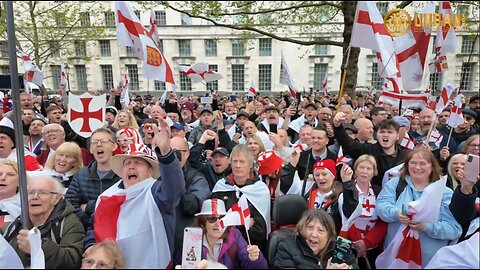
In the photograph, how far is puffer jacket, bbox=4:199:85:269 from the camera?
Answer: 2281 mm

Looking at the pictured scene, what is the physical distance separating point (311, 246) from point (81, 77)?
40.5 metres

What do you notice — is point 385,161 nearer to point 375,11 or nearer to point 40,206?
point 375,11

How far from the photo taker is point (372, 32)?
471cm

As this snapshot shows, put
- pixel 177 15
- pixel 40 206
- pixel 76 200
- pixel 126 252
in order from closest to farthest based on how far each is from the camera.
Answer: pixel 126 252 < pixel 40 206 < pixel 76 200 < pixel 177 15

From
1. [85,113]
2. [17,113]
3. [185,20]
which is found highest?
[185,20]

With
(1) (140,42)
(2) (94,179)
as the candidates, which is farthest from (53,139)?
(1) (140,42)

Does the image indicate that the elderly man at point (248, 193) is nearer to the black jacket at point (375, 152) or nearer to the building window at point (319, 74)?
the black jacket at point (375, 152)

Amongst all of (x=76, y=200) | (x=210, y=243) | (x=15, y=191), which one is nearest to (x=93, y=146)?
(x=76, y=200)

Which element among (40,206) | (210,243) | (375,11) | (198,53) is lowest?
(210,243)

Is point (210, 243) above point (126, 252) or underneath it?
underneath

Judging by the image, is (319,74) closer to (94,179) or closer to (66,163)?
(66,163)

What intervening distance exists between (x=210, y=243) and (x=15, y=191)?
1735 millimetres

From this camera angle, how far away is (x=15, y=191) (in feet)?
9.77

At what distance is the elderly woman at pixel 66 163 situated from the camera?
142 inches
